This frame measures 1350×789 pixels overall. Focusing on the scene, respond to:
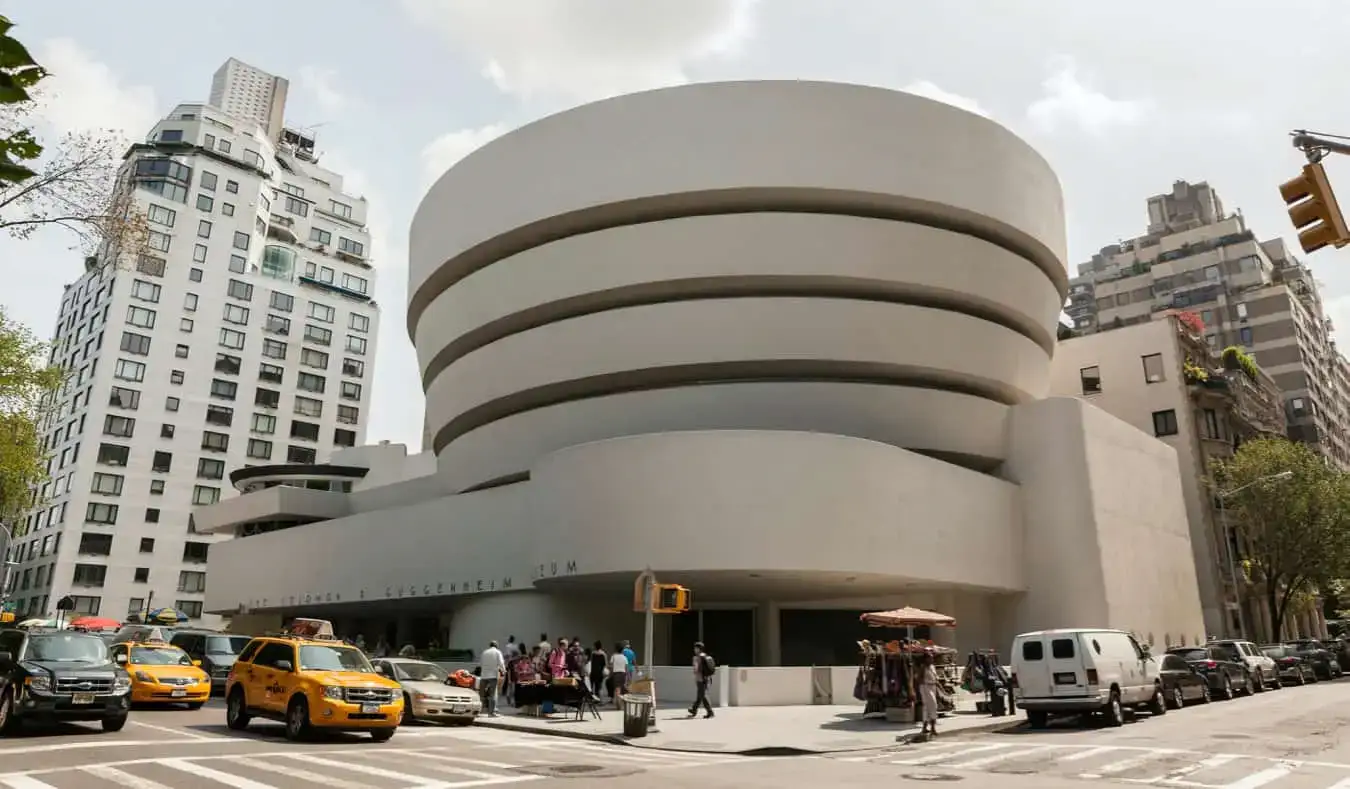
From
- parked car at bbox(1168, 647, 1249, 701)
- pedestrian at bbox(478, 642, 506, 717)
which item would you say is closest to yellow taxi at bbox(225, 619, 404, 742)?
pedestrian at bbox(478, 642, 506, 717)

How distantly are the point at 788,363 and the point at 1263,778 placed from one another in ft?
70.7

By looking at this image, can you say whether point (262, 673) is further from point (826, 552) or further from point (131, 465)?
point (131, 465)

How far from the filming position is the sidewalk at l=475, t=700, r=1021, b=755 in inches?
610

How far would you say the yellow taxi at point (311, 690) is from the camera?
45.6 feet

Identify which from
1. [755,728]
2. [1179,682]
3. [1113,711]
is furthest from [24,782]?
[1179,682]

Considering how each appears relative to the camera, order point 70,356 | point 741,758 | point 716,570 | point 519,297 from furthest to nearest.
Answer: point 70,356, point 519,297, point 716,570, point 741,758

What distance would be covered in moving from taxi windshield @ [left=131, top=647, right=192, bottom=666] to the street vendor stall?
1552 cm

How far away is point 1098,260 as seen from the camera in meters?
100

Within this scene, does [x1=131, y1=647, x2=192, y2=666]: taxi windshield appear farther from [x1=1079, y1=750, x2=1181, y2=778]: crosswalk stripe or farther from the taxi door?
[x1=1079, y1=750, x2=1181, y2=778]: crosswalk stripe

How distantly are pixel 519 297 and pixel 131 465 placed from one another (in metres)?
49.6

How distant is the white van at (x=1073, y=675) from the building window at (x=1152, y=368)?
3272 cm

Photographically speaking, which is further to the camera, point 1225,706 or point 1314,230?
point 1225,706

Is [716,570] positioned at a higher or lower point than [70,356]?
lower

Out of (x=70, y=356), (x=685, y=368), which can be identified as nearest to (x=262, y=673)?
(x=685, y=368)
